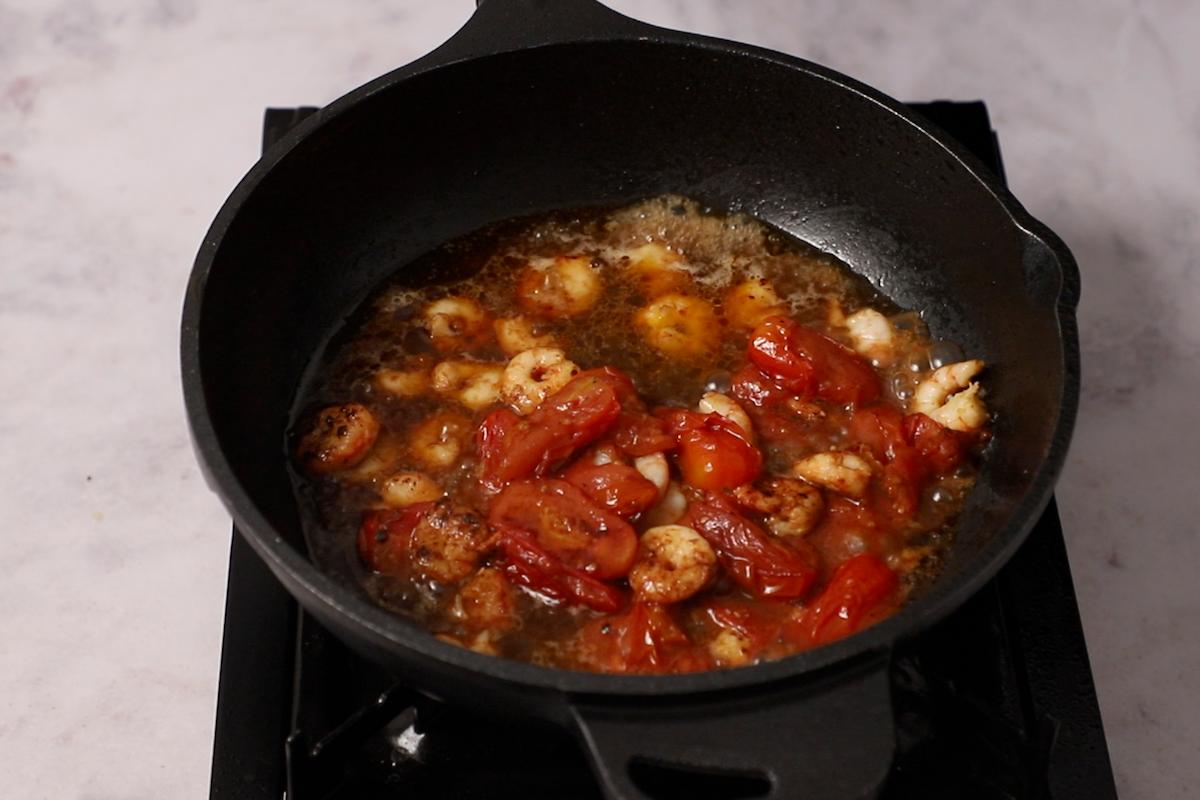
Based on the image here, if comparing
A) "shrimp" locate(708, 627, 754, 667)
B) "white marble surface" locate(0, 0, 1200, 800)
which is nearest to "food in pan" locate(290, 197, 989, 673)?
"shrimp" locate(708, 627, 754, 667)

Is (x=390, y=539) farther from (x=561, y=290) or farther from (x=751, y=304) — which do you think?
(x=751, y=304)

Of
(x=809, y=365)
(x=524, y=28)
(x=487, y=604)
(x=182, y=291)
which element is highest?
(x=524, y=28)

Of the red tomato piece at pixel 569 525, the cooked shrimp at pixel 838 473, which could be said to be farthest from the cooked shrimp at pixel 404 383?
the cooked shrimp at pixel 838 473

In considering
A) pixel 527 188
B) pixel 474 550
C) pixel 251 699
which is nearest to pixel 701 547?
pixel 474 550

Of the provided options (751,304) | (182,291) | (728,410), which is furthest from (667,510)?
(182,291)

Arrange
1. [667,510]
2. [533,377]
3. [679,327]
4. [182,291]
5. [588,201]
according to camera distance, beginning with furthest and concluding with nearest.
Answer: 1. [182,291]
2. [588,201]
3. [679,327]
4. [533,377]
5. [667,510]

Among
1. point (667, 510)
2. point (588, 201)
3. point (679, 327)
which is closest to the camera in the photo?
point (667, 510)

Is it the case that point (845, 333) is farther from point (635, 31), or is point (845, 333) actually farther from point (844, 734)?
point (844, 734)
